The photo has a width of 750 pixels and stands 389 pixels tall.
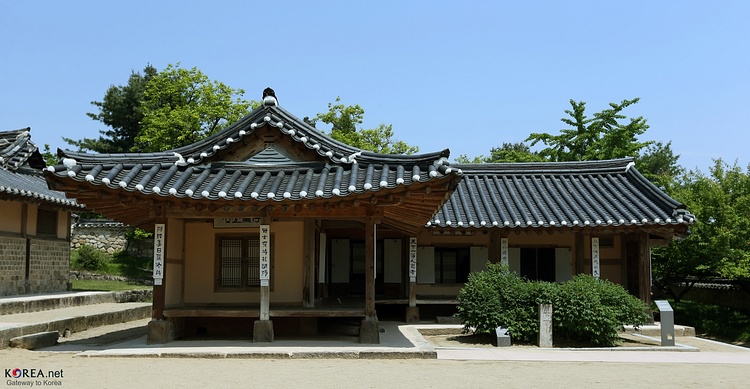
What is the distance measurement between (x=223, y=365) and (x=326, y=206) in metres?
3.67

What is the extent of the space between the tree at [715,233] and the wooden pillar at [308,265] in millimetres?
14229

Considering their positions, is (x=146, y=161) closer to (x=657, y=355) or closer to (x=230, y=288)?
(x=230, y=288)

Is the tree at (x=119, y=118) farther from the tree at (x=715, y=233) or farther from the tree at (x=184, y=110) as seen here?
the tree at (x=715, y=233)

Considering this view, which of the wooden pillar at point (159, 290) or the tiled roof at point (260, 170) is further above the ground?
the tiled roof at point (260, 170)

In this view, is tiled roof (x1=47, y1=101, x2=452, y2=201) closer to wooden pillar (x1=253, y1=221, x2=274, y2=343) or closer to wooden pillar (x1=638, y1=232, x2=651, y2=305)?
wooden pillar (x1=253, y1=221, x2=274, y2=343)

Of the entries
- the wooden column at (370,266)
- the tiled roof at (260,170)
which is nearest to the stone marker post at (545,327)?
the tiled roof at (260,170)

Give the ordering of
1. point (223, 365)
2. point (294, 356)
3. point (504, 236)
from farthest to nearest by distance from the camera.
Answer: point (504, 236)
point (294, 356)
point (223, 365)

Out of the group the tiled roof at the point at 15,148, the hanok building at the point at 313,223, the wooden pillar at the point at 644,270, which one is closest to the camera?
the hanok building at the point at 313,223

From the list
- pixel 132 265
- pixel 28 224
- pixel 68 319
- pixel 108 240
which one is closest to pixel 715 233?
pixel 68 319

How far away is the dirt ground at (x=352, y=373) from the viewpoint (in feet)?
30.8

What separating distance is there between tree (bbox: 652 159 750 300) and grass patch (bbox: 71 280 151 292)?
2202cm

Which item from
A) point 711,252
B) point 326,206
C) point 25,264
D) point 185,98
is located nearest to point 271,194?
point 326,206

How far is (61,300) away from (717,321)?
2187 cm

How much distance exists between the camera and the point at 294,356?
39.4 feet
